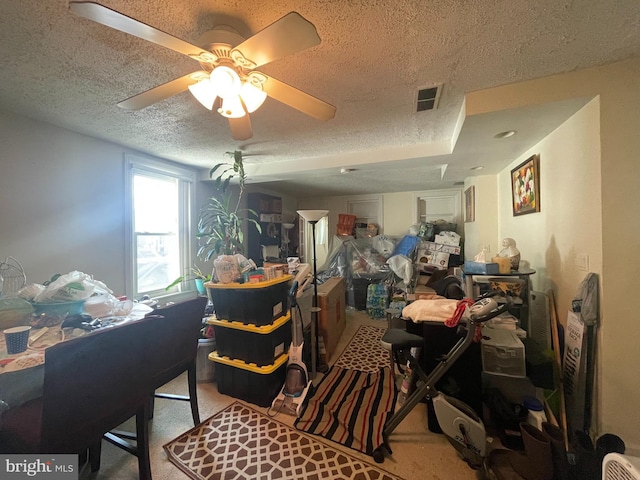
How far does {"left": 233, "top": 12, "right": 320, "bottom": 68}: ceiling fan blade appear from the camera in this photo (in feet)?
2.55

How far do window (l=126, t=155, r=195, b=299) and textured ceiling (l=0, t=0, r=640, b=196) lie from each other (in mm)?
606

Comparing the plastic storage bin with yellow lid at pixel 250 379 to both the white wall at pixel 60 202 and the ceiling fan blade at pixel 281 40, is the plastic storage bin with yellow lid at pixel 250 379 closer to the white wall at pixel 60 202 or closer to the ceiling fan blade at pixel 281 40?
the white wall at pixel 60 202

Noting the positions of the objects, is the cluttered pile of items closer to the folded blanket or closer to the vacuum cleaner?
the vacuum cleaner

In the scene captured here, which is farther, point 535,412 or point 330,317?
point 330,317

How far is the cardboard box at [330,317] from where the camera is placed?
2506mm

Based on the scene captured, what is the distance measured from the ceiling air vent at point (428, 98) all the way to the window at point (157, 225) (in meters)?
2.89

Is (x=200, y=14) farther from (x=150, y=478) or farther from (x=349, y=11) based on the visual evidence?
(x=150, y=478)

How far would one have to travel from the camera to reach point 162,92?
1.16 m

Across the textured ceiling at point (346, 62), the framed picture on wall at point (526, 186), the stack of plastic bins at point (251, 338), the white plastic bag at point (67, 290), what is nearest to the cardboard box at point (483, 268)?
the framed picture on wall at point (526, 186)

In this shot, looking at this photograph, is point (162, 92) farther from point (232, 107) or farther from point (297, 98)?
point (297, 98)

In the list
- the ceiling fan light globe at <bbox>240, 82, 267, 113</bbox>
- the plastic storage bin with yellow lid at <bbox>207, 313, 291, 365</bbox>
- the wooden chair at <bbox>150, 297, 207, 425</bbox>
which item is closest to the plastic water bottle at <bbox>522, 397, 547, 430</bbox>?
the plastic storage bin with yellow lid at <bbox>207, 313, 291, 365</bbox>

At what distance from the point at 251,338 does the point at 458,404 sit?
1.43 meters

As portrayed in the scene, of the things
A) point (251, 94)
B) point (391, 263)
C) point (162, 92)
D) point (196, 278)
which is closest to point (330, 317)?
point (391, 263)

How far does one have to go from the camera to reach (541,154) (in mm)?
1993
